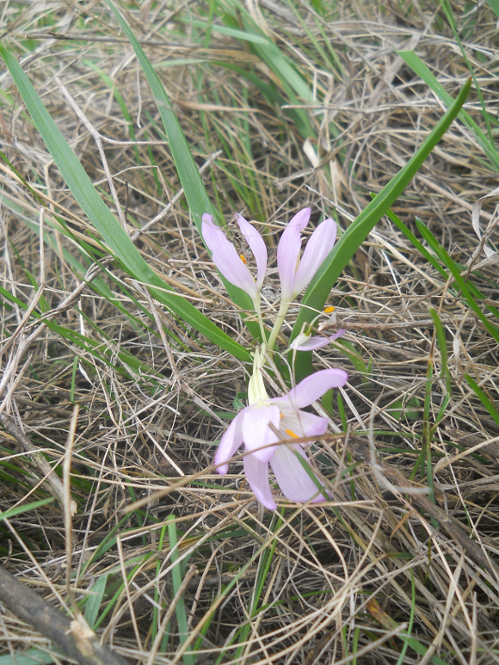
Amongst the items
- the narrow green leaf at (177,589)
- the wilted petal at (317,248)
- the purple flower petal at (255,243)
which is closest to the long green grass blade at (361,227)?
the wilted petal at (317,248)

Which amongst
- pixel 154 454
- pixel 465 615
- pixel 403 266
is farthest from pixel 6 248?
pixel 465 615

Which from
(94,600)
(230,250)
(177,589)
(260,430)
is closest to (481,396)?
(260,430)

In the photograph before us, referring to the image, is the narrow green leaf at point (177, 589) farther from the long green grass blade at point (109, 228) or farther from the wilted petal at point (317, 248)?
the wilted petal at point (317, 248)

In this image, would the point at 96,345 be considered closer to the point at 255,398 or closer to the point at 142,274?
the point at 142,274

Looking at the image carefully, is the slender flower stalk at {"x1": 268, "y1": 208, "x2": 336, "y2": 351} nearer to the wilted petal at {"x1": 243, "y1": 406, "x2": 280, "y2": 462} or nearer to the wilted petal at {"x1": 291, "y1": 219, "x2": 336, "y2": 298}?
the wilted petal at {"x1": 291, "y1": 219, "x2": 336, "y2": 298}

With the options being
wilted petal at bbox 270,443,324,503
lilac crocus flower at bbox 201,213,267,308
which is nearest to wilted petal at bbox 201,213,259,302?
lilac crocus flower at bbox 201,213,267,308

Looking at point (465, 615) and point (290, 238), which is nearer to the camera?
point (465, 615)

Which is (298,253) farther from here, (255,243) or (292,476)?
(292,476)

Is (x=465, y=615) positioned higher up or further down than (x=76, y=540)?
further down
